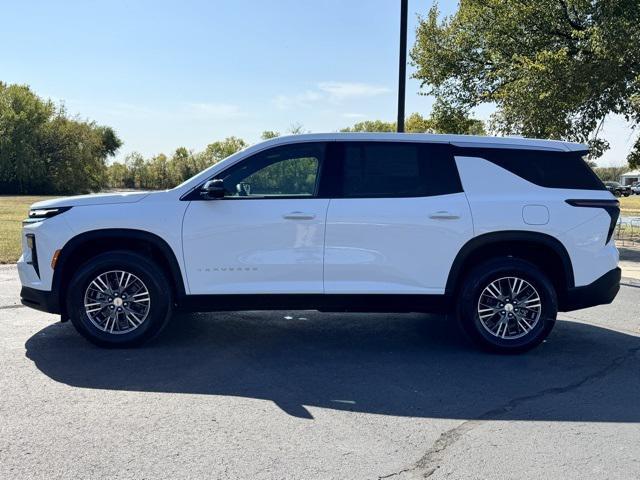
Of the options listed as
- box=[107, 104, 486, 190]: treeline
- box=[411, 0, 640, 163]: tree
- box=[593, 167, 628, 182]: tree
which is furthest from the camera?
box=[593, 167, 628, 182]: tree

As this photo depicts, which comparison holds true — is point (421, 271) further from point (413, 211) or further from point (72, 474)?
point (72, 474)

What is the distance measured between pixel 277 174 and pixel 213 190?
25.0 inches

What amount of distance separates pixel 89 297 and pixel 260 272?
160 cm

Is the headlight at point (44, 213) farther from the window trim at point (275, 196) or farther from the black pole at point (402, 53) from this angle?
the black pole at point (402, 53)

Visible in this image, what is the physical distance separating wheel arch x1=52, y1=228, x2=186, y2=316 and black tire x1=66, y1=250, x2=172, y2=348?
106 mm

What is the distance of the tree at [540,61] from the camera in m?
14.6

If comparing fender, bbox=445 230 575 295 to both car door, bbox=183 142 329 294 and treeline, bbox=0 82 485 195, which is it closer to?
car door, bbox=183 142 329 294

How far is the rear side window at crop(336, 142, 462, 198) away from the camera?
219 inches

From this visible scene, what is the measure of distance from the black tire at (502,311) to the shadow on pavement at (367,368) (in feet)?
0.45

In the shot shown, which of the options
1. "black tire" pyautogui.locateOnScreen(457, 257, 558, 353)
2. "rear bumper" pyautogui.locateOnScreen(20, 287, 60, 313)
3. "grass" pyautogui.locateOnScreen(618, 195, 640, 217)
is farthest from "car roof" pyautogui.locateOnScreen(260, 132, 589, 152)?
"grass" pyautogui.locateOnScreen(618, 195, 640, 217)

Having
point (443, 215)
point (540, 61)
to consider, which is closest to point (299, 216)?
point (443, 215)

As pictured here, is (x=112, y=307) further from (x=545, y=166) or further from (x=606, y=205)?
(x=606, y=205)

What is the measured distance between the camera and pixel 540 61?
15.2 m

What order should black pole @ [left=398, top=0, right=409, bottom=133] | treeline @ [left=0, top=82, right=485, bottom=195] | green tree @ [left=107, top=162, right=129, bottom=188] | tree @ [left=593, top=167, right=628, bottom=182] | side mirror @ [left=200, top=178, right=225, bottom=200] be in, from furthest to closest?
tree @ [left=593, top=167, right=628, bottom=182] → green tree @ [left=107, top=162, right=129, bottom=188] → treeline @ [left=0, top=82, right=485, bottom=195] → black pole @ [left=398, top=0, right=409, bottom=133] → side mirror @ [left=200, top=178, right=225, bottom=200]
